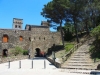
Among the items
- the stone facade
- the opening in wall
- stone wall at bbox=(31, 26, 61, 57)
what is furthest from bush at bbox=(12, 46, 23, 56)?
stone wall at bbox=(31, 26, 61, 57)

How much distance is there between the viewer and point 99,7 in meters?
27.1

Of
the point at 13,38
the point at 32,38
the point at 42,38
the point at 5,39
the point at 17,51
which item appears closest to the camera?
the point at 17,51

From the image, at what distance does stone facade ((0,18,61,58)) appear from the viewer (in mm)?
36094

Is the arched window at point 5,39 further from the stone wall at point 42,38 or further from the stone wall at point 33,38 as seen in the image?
the stone wall at point 42,38

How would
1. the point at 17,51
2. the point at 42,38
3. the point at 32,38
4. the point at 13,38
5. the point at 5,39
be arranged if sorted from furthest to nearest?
the point at 42,38 < the point at 32,38 < the point at 13,38 < the point at 5,39 < the point at 17,51

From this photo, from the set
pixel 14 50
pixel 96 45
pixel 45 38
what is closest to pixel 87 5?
pixel 96 45

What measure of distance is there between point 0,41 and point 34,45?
7572 millimetres

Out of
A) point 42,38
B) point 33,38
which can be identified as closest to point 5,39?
point 33,38

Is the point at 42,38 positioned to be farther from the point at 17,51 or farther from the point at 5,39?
the point at 5,39

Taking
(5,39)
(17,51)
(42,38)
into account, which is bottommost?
(17,51)

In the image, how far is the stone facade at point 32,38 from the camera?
3609 centimetres

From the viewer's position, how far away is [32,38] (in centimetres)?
3775

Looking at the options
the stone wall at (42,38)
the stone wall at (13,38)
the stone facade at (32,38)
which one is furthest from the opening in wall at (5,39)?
the stone wall at (42,38)

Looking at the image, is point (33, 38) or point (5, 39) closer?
point (5, 39)
